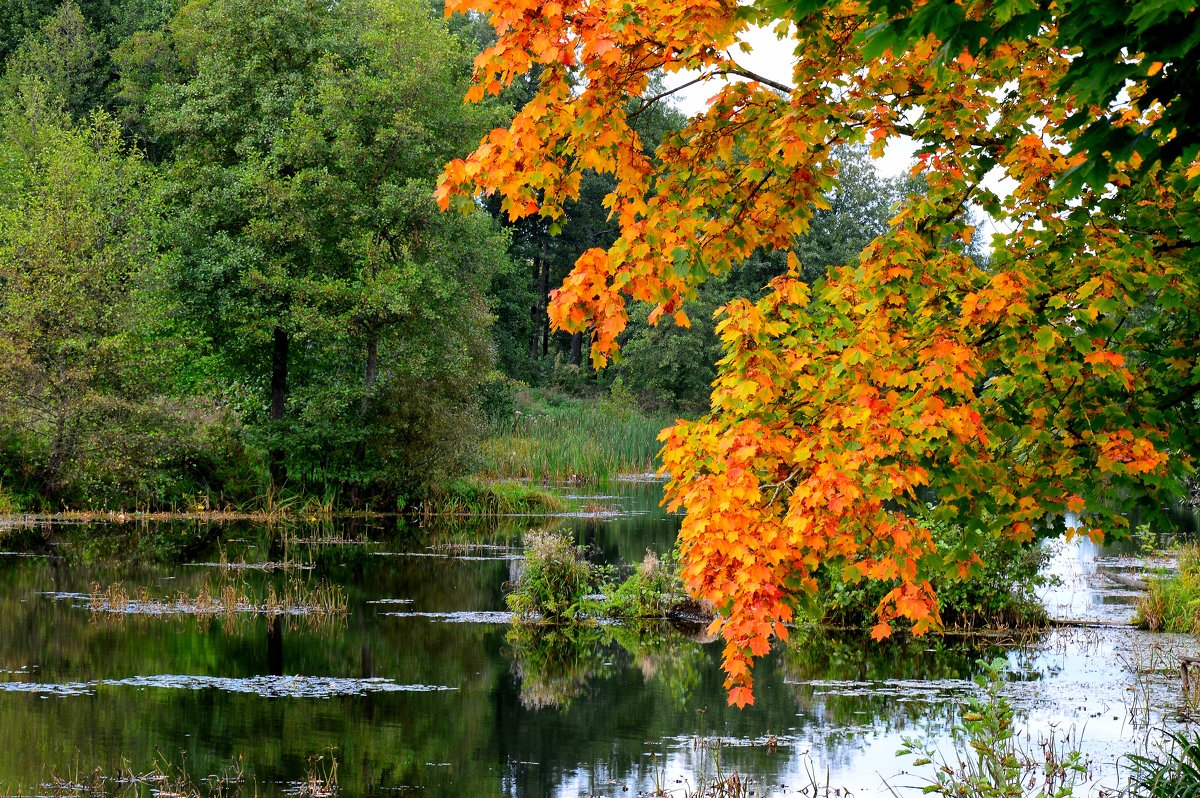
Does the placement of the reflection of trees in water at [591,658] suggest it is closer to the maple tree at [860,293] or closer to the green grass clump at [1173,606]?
the green grass clump at [1173,606]

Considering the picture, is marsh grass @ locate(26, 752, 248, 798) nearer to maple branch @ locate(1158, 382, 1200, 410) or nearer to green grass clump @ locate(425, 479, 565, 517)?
maple branch @ locate(1158, 382, 1200, 410)

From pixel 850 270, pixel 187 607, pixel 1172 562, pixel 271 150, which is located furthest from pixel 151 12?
pixel 850 270

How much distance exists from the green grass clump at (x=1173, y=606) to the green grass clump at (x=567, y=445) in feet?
65.4

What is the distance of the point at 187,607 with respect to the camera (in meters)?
17.9

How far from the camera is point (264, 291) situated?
3173cm

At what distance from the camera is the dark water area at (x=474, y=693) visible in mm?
11117

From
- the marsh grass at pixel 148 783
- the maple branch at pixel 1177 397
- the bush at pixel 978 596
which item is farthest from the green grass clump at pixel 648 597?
the maple branch at pixel 1177 397

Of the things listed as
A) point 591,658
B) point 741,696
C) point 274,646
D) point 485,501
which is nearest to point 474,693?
point 591,658

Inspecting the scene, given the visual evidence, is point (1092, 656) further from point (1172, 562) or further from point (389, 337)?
point (389, 337)

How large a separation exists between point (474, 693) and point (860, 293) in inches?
344

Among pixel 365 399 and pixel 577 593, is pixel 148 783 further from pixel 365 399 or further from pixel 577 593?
pixel 365 399

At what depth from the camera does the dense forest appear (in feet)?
96.2

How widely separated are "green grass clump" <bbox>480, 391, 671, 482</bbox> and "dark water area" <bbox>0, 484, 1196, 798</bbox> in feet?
55.4

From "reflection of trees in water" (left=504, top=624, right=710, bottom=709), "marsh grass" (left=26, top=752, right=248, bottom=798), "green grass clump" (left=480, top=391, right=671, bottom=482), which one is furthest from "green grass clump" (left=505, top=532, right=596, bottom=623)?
"green grass clump" (left=480, top=391, right=671, bottom=482)
